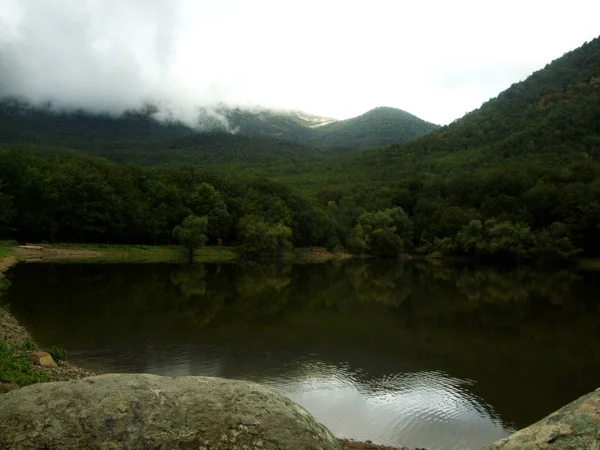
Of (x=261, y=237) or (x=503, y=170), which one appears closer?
(x=261, y=237)

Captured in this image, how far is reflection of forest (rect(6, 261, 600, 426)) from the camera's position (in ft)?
74.7

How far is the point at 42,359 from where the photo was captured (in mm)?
17141

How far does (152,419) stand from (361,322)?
96.7 feet

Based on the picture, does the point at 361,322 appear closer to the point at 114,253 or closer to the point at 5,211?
the point at 114,253

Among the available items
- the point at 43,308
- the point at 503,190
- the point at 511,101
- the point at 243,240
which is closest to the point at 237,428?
the point at 43,308

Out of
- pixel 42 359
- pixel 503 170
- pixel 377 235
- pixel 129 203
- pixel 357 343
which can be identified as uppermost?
pixel 503 170

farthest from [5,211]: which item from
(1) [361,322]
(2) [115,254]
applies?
(1) [361,322]

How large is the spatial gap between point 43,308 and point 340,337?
60.2ft

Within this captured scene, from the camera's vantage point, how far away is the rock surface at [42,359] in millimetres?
16859

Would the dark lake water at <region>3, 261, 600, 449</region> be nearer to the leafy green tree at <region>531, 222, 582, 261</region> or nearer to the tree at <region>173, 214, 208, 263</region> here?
the tree at <region>173, 214, 208, 263</region>

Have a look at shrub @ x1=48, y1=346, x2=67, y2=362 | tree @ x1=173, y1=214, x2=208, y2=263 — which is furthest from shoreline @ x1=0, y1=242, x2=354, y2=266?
shrub @ x1=48, y1=346, x2=67, y2=362

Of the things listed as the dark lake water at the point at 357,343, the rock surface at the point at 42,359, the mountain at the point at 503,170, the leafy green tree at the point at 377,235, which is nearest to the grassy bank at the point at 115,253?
the leafy green tree at the point at 377,235

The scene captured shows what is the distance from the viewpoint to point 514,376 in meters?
21.8

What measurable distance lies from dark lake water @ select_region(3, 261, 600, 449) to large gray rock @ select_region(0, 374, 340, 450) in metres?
10.9
